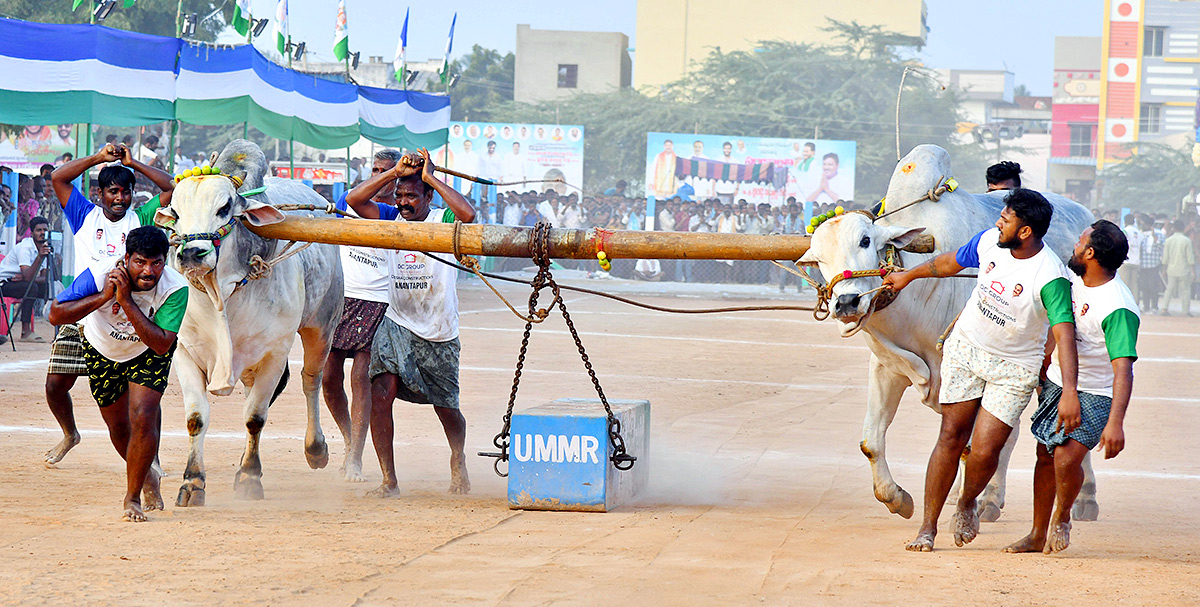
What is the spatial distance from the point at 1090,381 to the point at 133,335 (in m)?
4.38

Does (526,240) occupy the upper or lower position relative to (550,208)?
lower

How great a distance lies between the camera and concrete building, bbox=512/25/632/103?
57.1m

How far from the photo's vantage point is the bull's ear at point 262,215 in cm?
646

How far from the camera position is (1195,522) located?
681 centimetres

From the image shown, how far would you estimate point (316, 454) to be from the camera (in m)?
7.76

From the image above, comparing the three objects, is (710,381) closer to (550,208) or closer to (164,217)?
(164,217)

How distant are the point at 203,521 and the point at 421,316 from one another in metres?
1.77

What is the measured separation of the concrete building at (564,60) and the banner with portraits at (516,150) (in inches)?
689

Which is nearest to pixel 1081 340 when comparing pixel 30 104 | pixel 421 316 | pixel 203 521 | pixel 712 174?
pixel 421 316

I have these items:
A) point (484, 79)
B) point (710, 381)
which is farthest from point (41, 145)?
point (484, 79)

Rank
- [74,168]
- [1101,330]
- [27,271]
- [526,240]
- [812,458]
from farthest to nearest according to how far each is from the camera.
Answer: [27,271]
[812,458]
[74,168]
[526,240]
[1101,330]

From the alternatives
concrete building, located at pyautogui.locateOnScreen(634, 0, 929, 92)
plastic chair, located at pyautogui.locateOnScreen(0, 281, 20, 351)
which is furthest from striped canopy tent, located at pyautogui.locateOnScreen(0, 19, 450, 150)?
concrete building, located at pyautogui.locateOnScreen(634, 0, 929, 92)

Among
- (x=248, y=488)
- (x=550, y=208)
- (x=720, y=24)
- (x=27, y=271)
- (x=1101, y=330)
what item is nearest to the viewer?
(x=1101, y=330)

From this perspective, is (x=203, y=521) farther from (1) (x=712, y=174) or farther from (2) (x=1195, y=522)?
(1) (x=712, y=174)
